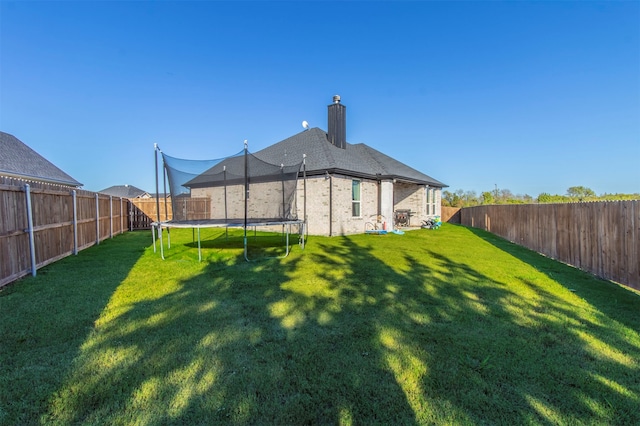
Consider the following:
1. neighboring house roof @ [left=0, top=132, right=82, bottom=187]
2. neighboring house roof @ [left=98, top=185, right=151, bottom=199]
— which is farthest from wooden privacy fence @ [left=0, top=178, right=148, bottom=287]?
neighboring house roof @ [left=98, top=185, right=151, bottom=199]

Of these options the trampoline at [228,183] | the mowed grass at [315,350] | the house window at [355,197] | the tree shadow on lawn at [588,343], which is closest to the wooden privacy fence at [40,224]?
the mowed grass at [315,350]

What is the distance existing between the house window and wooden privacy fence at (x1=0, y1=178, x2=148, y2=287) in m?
9.00

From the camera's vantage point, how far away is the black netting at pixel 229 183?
7.98 m

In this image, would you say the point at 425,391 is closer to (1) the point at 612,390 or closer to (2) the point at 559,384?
(2) the point at 559,384

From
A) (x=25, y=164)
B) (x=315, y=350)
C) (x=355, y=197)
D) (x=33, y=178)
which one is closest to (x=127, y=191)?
(x=25, y=164)

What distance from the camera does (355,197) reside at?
12773 millimetres

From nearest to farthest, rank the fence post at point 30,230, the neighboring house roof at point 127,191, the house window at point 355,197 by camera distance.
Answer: the fence post at point 30,230 < the house window at point 355,197 < the neighboring house roof at point 127,191

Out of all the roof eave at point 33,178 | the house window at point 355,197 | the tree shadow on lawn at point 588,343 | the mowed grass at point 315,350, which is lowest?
the tree shadow on lawn at point 588,343

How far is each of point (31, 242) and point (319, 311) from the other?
5.26 meters

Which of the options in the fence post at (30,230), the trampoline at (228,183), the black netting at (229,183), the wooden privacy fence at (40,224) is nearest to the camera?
the wooden privacy fence at (40,224)

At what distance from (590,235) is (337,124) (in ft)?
35.5

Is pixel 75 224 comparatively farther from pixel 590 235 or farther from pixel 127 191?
pixel 127 191

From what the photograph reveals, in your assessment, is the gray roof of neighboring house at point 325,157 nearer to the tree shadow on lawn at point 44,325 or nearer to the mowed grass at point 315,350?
the mowed grass at point 315,350

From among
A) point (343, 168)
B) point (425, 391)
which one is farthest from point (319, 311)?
point (343, 168)
